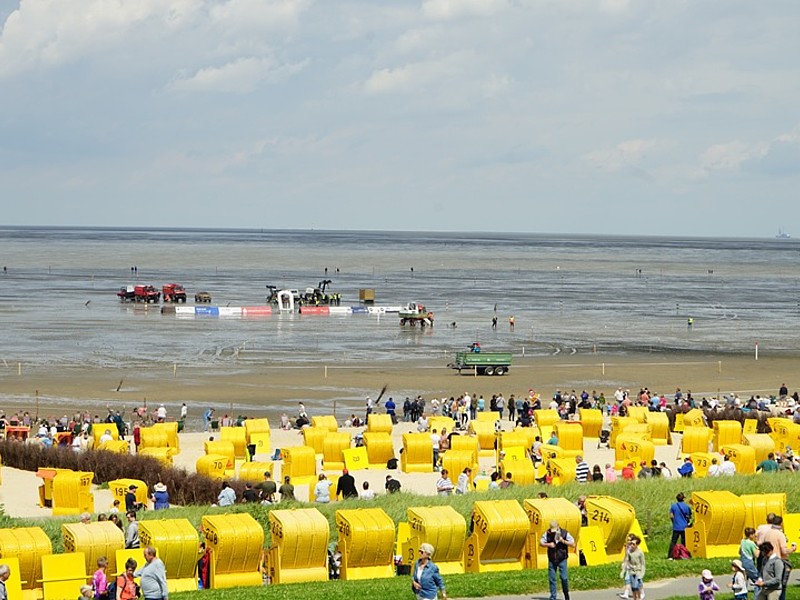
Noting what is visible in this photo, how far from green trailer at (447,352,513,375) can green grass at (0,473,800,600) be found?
3081 centimetres

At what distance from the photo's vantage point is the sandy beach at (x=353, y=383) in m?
43.4

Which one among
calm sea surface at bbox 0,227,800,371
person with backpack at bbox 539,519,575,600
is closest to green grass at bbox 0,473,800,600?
person with backpack at bbox 539,519,575,600

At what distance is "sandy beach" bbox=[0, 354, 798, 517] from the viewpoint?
142ft

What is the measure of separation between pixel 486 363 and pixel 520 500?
3301 cm

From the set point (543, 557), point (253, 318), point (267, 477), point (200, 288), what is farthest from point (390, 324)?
point (543, 557)

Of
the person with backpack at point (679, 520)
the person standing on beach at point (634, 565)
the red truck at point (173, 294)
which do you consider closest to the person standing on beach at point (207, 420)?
the person with backpack at point (679, 520)

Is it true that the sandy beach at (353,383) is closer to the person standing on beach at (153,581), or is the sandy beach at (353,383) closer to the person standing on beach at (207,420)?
the person standing on beach at (207,420)

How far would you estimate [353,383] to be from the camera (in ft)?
163

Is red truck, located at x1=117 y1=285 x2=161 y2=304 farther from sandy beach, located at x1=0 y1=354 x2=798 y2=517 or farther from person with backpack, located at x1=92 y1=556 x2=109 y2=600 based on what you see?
person with backpack, located at x1=92 y1=556 x2=109 y2=600

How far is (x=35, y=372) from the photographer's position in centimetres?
5184

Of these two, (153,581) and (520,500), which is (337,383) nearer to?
(520,500)

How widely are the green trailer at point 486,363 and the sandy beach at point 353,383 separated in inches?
31.7

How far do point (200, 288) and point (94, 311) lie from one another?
30156 mm

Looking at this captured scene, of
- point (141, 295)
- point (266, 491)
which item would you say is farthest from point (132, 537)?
point (141, 295)
